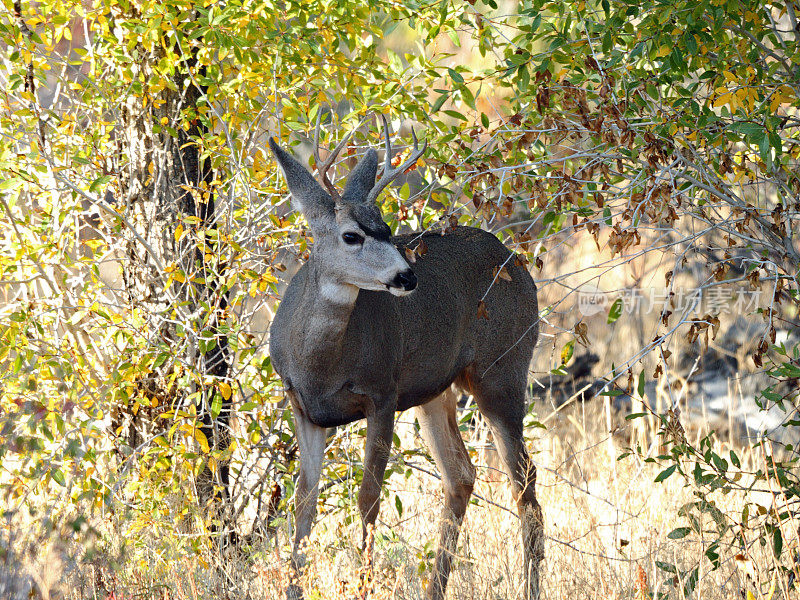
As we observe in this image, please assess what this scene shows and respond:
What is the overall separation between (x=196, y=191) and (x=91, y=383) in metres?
1.27

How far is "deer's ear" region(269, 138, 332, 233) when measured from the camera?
426 cm

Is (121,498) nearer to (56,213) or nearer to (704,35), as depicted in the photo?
(56,213)

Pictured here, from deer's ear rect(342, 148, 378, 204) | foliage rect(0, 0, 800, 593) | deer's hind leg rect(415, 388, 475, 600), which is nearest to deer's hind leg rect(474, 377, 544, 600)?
deer's hind leg rect(415, 388, 475, 600)

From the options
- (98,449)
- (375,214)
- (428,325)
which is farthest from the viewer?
(98,449)

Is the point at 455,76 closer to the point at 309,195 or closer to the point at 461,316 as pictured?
the point at 309,195

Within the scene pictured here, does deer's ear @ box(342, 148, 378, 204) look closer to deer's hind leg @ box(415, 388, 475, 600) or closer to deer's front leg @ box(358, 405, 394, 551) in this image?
deer's front leg @ box(358, 405, 394, 551)

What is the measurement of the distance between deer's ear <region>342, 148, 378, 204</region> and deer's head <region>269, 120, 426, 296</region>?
0.13m

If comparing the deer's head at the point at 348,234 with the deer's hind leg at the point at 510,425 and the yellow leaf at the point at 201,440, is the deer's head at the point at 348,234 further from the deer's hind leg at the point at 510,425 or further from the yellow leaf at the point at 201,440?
the yellow leaf at the point at 201,440

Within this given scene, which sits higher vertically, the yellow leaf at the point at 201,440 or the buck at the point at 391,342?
the buck at the point at 391,342

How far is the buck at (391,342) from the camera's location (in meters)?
4.21

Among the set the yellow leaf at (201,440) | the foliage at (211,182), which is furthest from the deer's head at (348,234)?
the yellow leaf at (201,440)

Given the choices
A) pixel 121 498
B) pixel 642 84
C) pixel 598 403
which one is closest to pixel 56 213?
pixel 121 498

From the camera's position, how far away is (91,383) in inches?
221

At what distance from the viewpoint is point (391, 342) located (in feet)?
14.5
